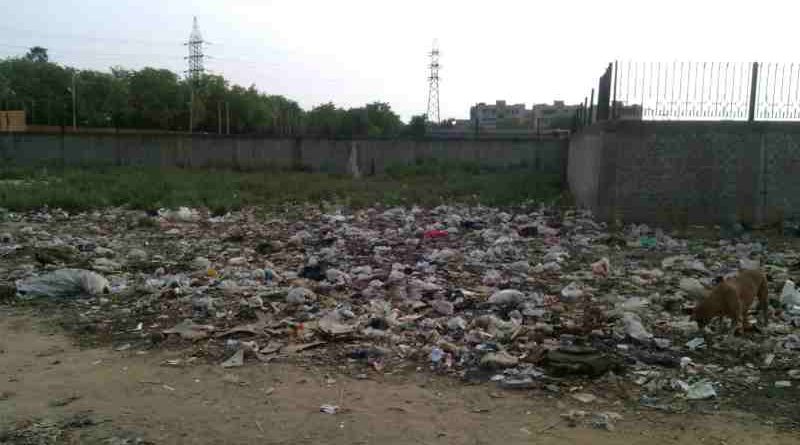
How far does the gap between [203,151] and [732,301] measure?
21565 millimetres

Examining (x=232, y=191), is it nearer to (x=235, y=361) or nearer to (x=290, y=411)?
(x=235, y=361)

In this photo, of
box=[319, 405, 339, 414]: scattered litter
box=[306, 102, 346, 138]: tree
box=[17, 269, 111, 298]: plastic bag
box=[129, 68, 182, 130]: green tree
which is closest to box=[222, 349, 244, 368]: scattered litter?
box=[319, 405, 339, 414]: scattered litter

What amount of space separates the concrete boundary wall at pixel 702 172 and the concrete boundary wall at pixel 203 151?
1342 centimetres

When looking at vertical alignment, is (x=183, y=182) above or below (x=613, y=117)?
below

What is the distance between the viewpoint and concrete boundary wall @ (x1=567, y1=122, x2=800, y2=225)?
955 cm

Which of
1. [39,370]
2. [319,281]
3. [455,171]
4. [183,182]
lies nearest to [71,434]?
[39,370]

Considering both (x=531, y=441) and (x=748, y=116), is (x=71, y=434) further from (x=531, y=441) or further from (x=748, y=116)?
(x=748, y=116)

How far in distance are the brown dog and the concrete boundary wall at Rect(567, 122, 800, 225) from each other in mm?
5232

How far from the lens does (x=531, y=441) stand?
2990mm

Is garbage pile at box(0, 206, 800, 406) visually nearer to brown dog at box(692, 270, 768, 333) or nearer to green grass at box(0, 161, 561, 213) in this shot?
brown dog at box(692, 270, 768, 333)

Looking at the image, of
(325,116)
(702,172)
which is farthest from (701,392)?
(325,116)

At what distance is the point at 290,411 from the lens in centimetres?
333

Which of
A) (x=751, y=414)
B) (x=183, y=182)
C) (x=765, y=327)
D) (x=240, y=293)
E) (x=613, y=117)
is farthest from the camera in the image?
(x=183, y=182)

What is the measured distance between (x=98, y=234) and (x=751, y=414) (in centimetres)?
869
